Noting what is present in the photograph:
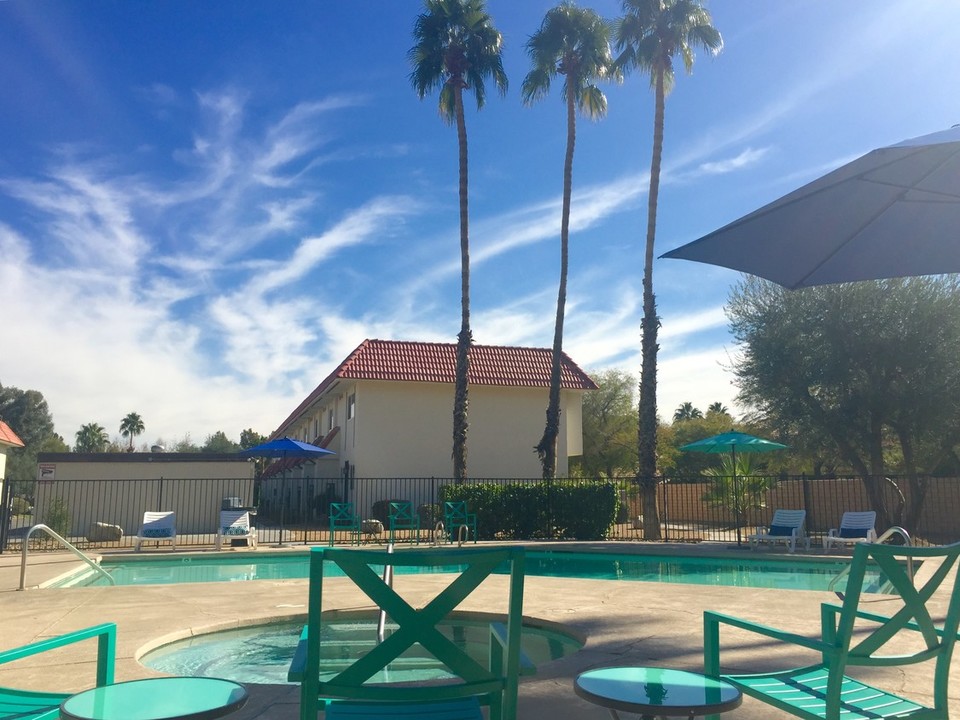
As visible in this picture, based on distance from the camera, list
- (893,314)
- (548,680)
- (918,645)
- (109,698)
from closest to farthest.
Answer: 1. (109,698)
2. (548,680)
3. (918,645)
4. (893,314)

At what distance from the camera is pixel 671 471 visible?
143 ft

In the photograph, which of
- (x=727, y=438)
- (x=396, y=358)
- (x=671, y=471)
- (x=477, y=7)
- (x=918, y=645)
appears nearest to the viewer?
(x=918, y=645)

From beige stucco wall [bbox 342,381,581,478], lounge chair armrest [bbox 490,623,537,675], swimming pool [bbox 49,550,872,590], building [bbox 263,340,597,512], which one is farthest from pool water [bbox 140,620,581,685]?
beige stucco wall [bbox 342,381,581,478]

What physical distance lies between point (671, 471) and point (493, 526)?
26.5 m

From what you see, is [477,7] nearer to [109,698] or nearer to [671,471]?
[109,698]

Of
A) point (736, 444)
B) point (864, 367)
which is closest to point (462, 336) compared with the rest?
point (736, 444)

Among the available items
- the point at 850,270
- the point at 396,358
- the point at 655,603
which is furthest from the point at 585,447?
the point at 850,270

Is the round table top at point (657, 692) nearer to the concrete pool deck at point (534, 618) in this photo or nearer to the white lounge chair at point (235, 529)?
the concrete pool deck at point (534, 618)

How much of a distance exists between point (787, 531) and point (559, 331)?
365 inches

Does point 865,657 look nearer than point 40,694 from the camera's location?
Yes

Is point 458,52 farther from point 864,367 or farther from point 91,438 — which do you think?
point 91,438

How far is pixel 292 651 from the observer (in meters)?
6.75

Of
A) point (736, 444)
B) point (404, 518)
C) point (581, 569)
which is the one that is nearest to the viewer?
point (581, 569)

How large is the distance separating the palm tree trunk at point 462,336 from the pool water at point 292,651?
13314 mm
